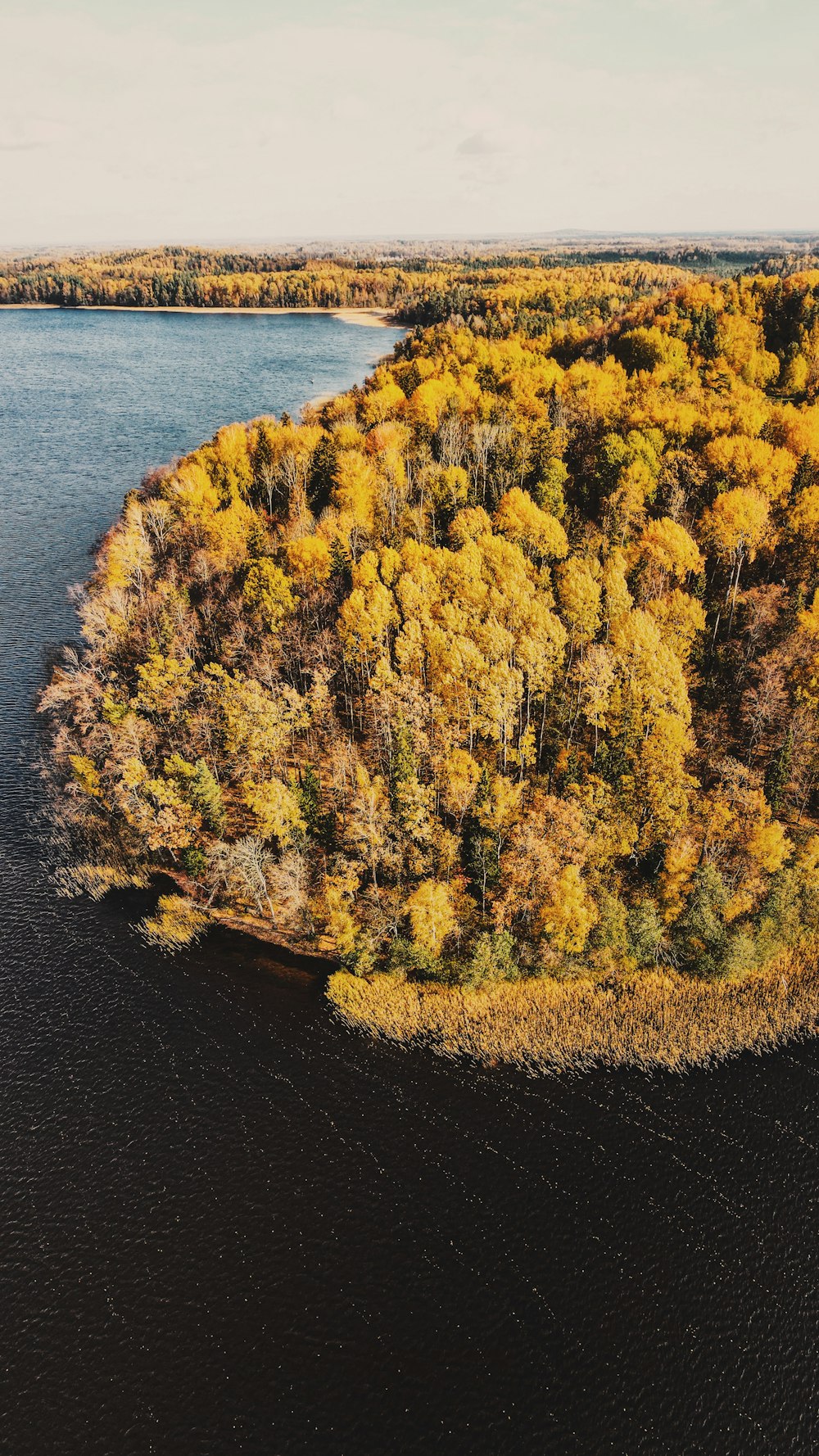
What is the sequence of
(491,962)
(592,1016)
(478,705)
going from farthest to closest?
1. (478,705)
2. (491,962)
3. (592,1016)

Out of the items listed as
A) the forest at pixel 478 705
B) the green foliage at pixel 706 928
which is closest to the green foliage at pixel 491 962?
the forest at pixel 478 705

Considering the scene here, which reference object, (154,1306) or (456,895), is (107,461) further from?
(154,1306)

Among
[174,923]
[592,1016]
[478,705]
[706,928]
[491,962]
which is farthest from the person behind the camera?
[478,705]

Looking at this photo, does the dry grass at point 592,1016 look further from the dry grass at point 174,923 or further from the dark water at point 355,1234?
Result: the dry grass at point 174,923

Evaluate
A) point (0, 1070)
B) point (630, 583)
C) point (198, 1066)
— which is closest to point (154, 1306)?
point (198, 1066)

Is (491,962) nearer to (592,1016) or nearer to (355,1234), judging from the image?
(592,1016)

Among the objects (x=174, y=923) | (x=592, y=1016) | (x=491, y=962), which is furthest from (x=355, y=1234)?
(x=174, y=923)
